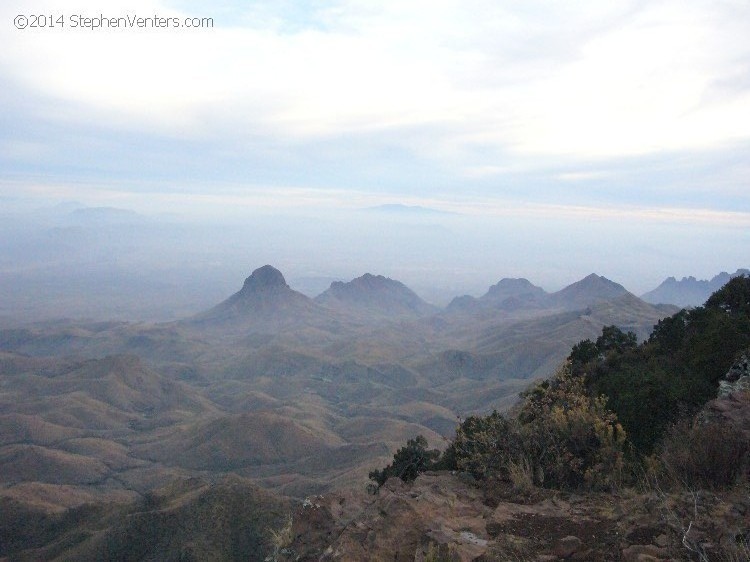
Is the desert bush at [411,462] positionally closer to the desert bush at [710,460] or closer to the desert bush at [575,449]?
the desert bush at [575,449]

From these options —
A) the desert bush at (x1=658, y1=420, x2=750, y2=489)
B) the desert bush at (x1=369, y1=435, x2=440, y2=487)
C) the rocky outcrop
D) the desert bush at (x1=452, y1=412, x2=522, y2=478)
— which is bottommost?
the desert bush at (x1=369, y1=435, x2=440, y2=487)

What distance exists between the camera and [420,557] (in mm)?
5340

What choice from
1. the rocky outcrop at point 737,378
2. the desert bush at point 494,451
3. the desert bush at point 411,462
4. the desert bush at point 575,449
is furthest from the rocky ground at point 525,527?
the desert bush at point 411,462

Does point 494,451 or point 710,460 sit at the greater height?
point 710,460

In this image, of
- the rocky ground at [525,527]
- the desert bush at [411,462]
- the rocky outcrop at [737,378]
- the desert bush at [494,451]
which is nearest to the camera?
the rocky ground at [525,527]

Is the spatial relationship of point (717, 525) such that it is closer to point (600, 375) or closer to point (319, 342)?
point (600, 375)

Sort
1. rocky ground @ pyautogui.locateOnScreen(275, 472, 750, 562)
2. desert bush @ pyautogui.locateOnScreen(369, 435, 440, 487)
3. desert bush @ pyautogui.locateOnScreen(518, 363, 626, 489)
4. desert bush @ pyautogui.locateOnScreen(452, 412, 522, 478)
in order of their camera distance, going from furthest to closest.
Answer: desert bush @ pyautogui.locateOnScreen(369, 435, 440, 487), desert bush @ pyautogui.locateOnScreen(452, 412, 522, 478), desert bush @ pyautogui.locateOnScreen(518, 363, 626, 489), rocky ground @ pyautogui.locateOnScreen(275, 472, 750, 562)

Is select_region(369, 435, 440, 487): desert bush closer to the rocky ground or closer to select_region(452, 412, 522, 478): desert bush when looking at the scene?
select_region(452, 412, 522, 478): desert bush

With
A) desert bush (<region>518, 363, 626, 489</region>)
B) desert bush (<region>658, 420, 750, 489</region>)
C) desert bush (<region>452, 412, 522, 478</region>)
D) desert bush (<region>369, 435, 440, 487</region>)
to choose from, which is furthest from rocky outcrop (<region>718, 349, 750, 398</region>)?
desert bush (<region>369, 435, 440, 487</region>)

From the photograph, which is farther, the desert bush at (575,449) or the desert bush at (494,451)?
the desert bush at (494,451)

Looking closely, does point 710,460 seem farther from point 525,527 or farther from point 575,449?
point 525,527

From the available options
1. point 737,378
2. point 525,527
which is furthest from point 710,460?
point 737,378

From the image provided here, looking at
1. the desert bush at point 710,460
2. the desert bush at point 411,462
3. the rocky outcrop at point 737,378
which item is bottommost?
the desert bush at point 411,462

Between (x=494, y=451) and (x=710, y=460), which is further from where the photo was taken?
(x=494, y=451)
